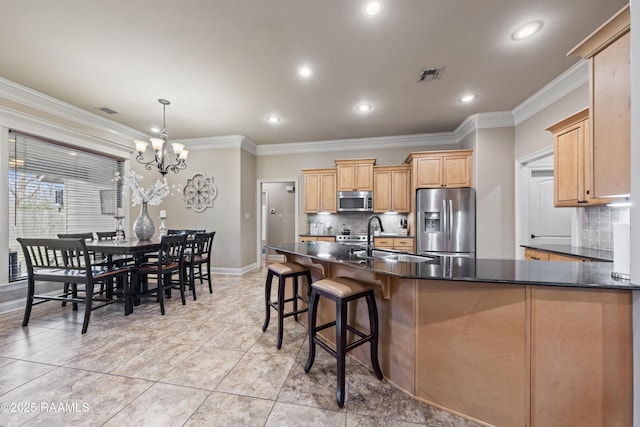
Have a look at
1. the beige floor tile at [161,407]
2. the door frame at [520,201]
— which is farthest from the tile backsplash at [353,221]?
the beige floor tile at [161,407]

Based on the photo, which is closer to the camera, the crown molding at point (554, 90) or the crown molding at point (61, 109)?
the crown molding at point (554, 90)

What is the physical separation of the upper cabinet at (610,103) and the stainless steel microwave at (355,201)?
3.42 m

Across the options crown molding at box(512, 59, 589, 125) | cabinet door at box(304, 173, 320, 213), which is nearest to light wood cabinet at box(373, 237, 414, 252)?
cabinet door at box(304, 173, 320, 213)

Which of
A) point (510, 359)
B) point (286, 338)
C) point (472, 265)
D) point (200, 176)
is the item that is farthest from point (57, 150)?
point (510, 359)

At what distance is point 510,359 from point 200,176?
18.2ft

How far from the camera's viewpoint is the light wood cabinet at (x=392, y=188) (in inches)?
190

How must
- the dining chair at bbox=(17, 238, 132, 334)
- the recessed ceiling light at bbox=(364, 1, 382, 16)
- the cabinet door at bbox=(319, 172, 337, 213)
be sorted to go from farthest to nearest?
the cabinet door at bbox=(319, 172, 337, 213)
the dining chair at bbox=(17, 238, 132, 334)
the recessed ceiling light at bbox=(364, 1, 382, 16)

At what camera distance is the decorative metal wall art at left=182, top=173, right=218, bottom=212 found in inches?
207

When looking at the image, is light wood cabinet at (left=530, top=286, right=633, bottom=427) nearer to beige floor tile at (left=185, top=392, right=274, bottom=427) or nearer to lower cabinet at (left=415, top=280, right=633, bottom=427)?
lower cabinet at (left=415, top=280, right=633, bottom=427)

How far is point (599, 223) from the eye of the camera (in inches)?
108

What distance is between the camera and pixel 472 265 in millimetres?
1684

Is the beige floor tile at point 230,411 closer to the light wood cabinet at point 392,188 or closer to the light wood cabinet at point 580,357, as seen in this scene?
the light wood cabinet at point 580,357

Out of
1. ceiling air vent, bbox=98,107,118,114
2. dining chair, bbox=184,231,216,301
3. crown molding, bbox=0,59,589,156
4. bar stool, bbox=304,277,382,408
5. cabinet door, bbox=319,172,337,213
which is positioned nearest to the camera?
bar stool, bbox=304,277,382,408

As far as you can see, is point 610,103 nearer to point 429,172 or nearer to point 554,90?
point 554,90
